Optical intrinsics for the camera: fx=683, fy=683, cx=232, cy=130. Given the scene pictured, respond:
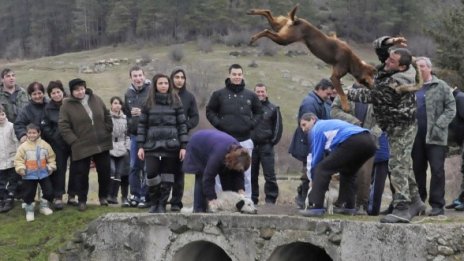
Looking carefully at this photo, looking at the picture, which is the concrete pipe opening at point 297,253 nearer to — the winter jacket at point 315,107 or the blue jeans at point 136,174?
the winter jacket at point 315,107

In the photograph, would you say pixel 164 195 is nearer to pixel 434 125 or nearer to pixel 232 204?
pixel 232 204

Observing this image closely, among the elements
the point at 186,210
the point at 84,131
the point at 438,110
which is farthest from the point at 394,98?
the point at 84,131

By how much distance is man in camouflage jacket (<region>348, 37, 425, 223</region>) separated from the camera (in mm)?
6684

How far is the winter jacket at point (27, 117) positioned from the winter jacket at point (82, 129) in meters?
0.39

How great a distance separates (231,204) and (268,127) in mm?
1988

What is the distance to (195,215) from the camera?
788 cm

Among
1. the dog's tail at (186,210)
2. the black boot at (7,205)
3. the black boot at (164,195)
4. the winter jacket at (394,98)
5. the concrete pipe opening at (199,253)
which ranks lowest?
the concrete pipe opening at (199,253)

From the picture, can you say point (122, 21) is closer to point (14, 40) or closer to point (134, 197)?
point (14, 40)

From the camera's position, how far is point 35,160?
28.9ft

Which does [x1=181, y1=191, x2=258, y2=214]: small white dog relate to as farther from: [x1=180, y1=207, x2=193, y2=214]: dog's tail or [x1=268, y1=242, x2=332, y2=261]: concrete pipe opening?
Answer: [x1=268, y1=242, x2=332, y2=261]: concrete pipe opening

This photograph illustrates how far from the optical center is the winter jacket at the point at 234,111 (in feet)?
29.5

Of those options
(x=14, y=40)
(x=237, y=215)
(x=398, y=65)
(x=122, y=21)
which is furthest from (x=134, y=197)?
(x=14, y=40)

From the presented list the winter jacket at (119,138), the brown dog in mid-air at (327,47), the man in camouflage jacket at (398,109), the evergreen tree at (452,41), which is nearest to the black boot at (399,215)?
the man in camouflage jacket at (398,109)

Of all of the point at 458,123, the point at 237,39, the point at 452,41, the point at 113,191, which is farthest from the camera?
the point at 237,39
